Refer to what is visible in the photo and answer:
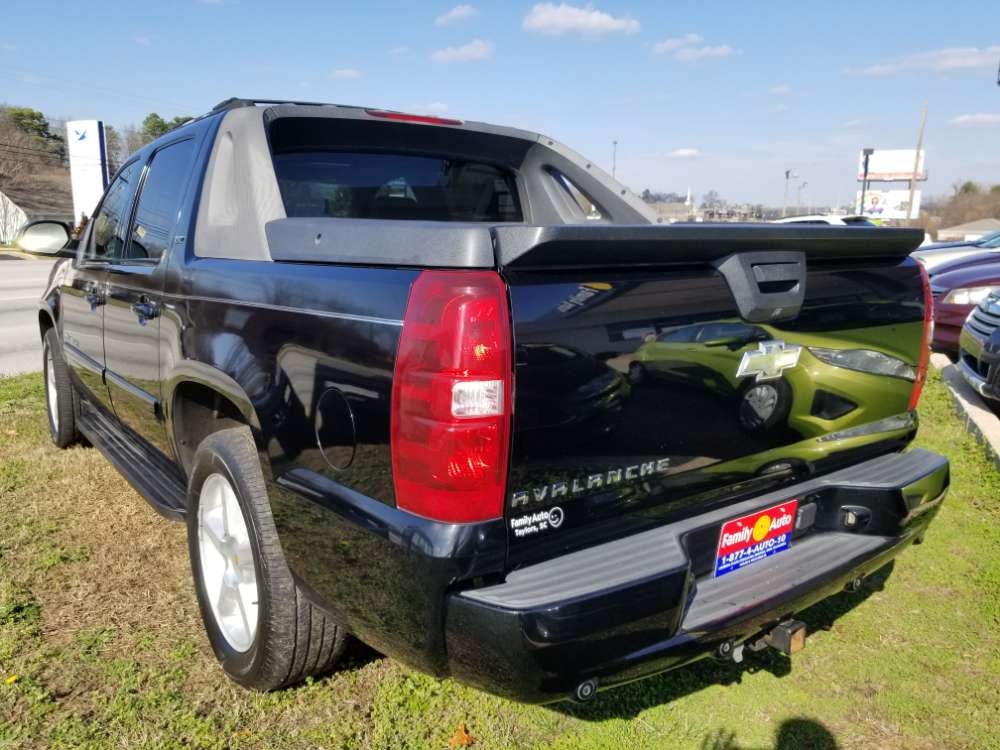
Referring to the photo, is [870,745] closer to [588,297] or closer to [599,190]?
[588,297]

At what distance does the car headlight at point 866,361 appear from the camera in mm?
2338

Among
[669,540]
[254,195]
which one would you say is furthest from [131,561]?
[669,540]

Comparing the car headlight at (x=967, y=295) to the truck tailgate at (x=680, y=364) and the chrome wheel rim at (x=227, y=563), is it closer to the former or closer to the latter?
the truck tailgate at (x=680, y=364)

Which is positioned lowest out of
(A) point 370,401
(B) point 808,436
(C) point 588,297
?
(B) point 808,436

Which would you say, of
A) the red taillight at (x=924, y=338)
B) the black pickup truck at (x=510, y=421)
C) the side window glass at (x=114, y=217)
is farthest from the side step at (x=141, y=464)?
the red taillight at (x=924, y=338)

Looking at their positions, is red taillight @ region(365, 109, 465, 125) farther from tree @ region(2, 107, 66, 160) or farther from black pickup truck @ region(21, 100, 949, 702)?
tree @ region(2, 107, 66, 160)

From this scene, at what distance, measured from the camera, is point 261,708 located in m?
2.49

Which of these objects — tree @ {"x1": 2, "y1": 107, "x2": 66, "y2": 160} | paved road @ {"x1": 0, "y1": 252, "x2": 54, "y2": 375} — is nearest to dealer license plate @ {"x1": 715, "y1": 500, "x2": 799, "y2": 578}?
paved road @ {"x1": 0, "y1": 252, "x2": 54, "y2": 375}

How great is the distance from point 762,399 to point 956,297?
279 inches

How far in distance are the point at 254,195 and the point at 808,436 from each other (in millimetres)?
1988

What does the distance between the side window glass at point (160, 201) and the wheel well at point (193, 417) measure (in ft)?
1.97

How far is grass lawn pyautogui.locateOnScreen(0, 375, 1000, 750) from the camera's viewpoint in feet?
7.86

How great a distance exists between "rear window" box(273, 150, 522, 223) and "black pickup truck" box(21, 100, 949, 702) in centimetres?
2

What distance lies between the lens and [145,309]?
3.01 metres
